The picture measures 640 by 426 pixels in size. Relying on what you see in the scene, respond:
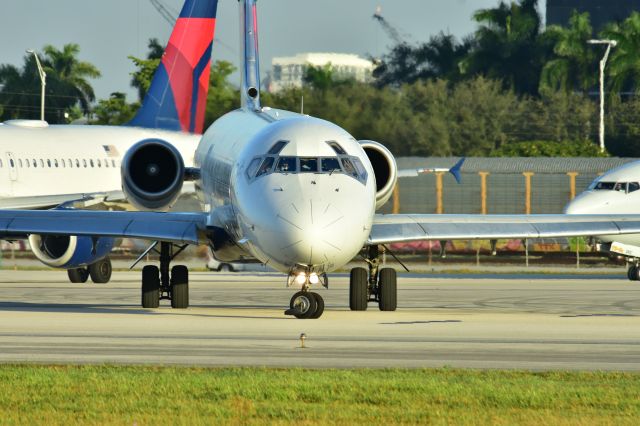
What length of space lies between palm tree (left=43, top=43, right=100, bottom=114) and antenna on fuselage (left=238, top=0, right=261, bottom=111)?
6790cm

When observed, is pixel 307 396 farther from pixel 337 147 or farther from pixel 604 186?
pixel 604 186

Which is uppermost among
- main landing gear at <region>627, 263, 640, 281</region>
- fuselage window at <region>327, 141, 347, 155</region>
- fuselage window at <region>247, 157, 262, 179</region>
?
fuselage window at <region>327, 141, 347, 155</region>

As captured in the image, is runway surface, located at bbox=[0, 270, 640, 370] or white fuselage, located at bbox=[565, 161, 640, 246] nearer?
runway surface, located at bbox=[0, 270, 640, 370]

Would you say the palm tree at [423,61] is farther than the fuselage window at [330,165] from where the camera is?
Yes

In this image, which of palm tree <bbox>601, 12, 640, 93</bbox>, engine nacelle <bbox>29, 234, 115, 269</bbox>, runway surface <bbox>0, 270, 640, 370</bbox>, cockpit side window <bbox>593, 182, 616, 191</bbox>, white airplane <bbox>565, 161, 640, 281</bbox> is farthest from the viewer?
palm tree <bbox>601, 12, 640, 93</bbox>

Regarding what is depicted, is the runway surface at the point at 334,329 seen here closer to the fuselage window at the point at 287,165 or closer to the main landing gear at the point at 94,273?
the fuselage window at the point at 287,165

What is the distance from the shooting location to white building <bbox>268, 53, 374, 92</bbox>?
75600 millimetres

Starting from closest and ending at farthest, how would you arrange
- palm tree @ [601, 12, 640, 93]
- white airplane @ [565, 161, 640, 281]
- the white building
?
1. white airplane @ [565, 161, 640, 281]
2. the white building
3. palm tree @ [601, 12, 640, 93]

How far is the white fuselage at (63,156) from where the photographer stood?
143 ft

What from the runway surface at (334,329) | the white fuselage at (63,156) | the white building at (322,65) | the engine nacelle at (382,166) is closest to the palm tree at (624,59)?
the white building at (322,65)

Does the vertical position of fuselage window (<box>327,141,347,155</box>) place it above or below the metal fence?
above

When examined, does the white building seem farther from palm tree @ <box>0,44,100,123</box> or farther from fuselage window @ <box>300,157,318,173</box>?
fuselage window @ <box>300,157,318,173</box>

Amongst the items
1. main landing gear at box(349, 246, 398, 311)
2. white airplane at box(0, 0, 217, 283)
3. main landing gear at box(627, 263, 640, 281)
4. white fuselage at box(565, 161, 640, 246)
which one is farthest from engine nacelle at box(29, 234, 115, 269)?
main landing gear at box(627, 263, 640, 281)

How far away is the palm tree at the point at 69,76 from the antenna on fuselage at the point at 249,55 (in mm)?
67899
